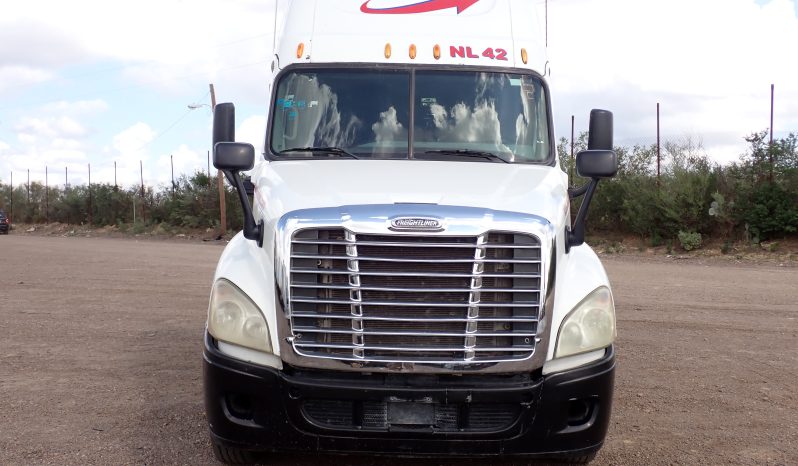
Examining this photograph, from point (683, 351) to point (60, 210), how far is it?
191ft

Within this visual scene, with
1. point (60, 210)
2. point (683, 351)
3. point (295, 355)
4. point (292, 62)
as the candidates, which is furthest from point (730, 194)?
point (60, 210)

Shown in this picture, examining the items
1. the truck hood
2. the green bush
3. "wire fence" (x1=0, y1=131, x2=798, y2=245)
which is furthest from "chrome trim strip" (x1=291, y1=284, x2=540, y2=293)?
the green bush

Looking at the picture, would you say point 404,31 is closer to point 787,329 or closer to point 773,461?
point 773,461

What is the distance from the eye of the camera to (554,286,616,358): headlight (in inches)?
174

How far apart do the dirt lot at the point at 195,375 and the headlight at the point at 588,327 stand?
1.09 metres

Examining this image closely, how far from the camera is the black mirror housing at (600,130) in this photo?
18.5ft

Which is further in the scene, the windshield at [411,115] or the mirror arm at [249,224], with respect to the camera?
the windshield at [411,115]

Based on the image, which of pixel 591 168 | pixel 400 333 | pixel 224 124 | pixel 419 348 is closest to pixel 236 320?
pixel 400 333

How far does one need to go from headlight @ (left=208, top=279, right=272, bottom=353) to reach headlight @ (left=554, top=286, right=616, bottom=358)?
1613mm

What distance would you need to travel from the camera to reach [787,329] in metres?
9.98

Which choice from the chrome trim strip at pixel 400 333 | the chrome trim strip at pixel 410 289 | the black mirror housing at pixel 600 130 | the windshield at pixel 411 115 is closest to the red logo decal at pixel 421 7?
the windshield at pixel 411 115

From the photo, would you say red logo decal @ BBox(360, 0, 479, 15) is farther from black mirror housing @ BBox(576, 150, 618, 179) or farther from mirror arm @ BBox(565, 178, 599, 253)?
mirror arm @ BBox(565, 178, 599, 253)

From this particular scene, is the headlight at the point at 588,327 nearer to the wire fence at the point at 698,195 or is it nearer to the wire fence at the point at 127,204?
the wire fence at the point at 698,195

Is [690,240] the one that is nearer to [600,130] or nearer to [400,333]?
[600,130]
